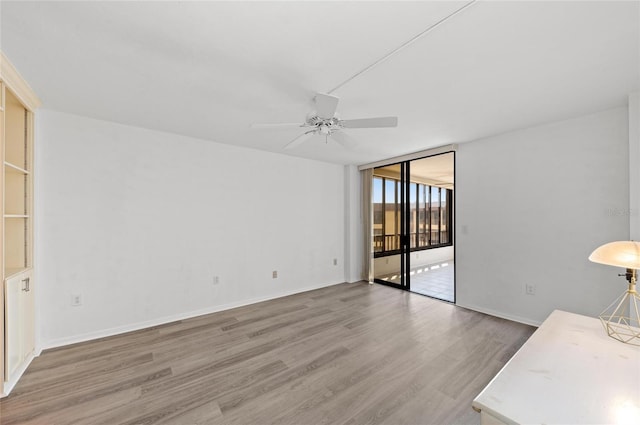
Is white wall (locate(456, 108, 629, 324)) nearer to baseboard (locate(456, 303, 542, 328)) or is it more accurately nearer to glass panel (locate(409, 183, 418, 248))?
baseboard (locate(456, 303, 542, 328))

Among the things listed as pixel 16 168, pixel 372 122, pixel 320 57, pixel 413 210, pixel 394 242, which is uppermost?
pixel 320 57

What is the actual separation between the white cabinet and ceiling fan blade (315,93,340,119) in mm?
2808

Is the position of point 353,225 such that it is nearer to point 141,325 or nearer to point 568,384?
point 141,325

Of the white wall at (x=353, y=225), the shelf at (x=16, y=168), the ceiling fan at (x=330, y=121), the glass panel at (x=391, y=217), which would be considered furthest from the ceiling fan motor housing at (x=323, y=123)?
the glass panel at (x=391, y=217)

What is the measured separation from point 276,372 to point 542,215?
3.50 meters

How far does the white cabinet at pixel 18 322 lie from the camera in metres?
1.97

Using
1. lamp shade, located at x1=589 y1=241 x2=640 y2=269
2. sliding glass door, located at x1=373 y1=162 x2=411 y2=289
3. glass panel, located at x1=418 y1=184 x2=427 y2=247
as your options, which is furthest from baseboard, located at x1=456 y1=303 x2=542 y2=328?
glass panel, located at x1=418 y1=184 x2=427 y2=247

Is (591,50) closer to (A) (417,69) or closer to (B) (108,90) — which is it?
(A) (417,69)

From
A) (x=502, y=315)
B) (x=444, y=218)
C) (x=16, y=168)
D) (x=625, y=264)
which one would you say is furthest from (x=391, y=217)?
(x=16, y=168)

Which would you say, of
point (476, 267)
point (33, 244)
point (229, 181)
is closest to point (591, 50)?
point (476, 267)

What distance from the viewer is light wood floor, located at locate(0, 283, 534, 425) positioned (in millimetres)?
1762

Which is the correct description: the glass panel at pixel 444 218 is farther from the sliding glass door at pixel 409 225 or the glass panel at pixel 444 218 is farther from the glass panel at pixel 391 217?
the glass panel at pixel 391 217

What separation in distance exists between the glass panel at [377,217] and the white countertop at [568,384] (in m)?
3.78

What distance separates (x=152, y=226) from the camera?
321 centimetres
